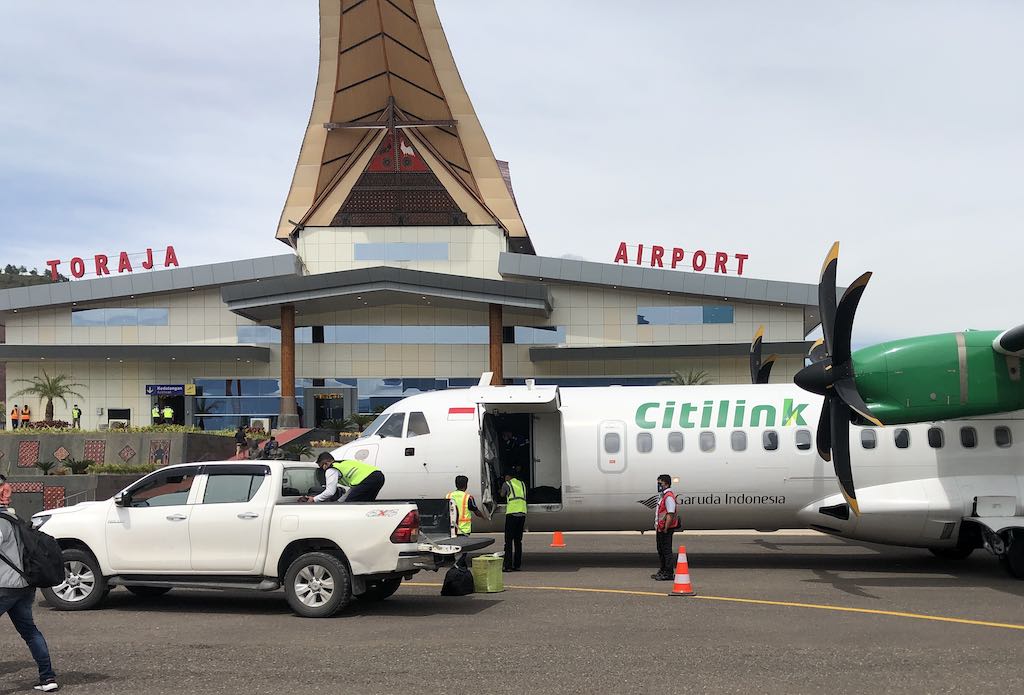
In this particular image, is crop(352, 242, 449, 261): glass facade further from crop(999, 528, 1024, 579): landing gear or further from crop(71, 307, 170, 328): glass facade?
crop(999, 528, 1024, 579): landing gear

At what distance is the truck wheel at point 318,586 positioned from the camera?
1267cm

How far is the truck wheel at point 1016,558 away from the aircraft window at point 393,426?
11.1 meters

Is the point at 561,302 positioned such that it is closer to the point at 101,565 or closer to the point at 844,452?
the point at 844,452

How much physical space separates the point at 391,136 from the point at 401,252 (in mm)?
7292

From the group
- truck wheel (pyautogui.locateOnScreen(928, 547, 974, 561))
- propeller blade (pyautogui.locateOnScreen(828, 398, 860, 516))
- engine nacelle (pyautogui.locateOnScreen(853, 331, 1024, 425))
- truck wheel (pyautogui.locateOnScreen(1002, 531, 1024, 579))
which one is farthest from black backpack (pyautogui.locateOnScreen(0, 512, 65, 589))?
truck wheel (pyautogui.locateOnScreen(928, 547, 974, 561))

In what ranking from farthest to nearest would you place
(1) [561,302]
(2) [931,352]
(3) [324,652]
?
(1) [561,302], (2) [931,352], (3) [324,652]

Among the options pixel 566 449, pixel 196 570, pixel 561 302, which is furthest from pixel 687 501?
pixel 561 302

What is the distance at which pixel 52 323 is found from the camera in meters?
53.3

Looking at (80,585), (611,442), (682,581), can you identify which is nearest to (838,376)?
(611,442)

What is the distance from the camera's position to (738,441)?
18.3 metres

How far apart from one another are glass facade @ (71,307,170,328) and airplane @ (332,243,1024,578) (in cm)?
3792

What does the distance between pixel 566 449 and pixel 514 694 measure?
9.92 m

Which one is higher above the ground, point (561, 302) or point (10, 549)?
point (561, 302)

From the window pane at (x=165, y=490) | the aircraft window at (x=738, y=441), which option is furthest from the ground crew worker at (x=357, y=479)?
the aircraft window at (x=738, y=441)
